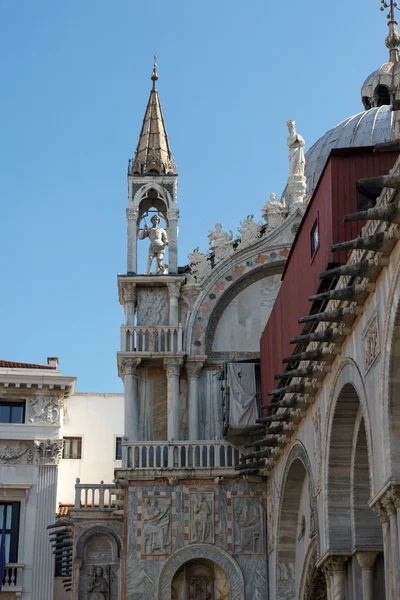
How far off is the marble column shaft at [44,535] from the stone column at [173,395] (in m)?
7.28

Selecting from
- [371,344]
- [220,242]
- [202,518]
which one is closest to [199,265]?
[220,242]

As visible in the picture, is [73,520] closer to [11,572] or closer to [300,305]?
[11,572]

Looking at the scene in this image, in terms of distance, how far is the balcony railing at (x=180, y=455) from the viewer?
32.1 meters

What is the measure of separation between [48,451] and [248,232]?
988 cm

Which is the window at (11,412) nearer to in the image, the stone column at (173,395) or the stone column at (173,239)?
the stone column at (173,395)

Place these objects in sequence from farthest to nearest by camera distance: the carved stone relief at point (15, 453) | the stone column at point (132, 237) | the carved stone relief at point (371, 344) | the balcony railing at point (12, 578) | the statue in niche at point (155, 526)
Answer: the carved stone relief at point (15, 453)
the balcony railing at point (12, 578)
the stone column at point (132, 237)
the statue in niche at point (155, 526)
the carved stone relief at point (371, 344)

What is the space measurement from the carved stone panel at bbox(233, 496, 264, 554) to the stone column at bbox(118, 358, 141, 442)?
132 inches

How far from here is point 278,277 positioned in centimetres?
3488

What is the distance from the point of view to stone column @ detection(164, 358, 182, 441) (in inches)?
1299

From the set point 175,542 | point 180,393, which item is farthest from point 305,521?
point 180,393

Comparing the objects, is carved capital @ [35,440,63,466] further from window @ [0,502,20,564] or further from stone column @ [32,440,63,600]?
window @ [0,502,20,564]

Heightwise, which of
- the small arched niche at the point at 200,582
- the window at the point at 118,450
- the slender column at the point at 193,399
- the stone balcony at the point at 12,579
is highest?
the window at the point at 118,450

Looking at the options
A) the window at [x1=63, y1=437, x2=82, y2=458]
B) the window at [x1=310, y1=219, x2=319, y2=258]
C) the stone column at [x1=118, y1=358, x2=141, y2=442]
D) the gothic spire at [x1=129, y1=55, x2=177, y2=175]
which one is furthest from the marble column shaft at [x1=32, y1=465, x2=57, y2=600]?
the window at [x1=310, y1=219, x2=319, y2=258]

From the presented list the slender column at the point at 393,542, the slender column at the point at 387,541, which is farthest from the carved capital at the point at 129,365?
the slender column at the point at 393,542
